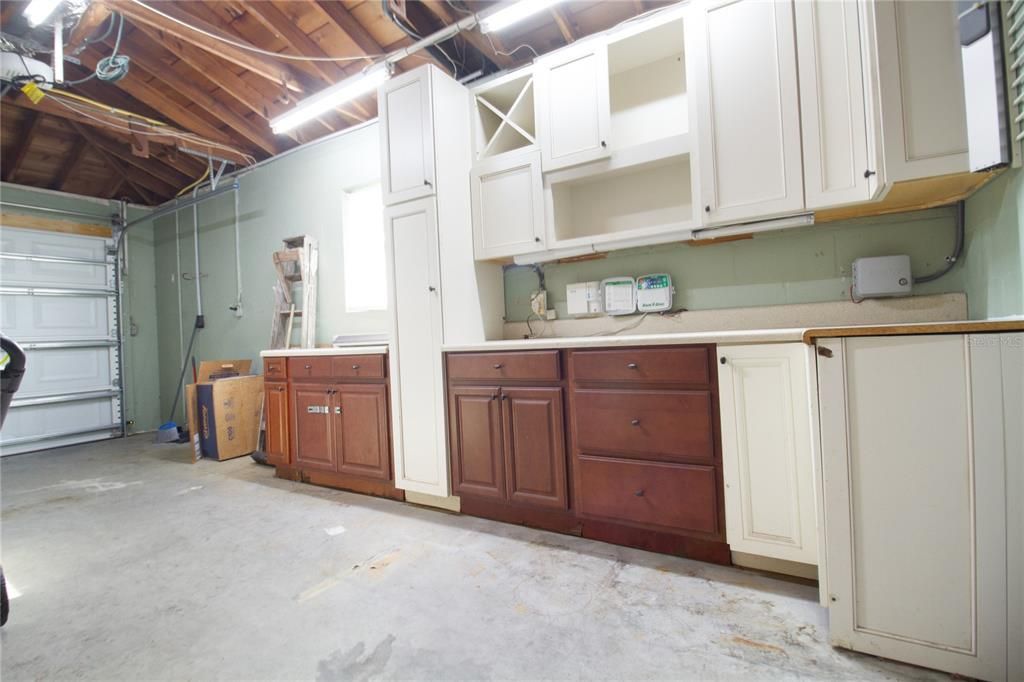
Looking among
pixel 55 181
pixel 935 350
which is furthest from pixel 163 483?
pixel 935 350

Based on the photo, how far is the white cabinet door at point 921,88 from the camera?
152 centimetres

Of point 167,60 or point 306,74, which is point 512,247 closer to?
point 306,74

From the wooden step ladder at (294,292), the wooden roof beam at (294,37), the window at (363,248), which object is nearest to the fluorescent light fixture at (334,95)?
the wooden roof beam at (294,37)

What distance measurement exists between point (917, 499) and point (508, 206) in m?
2.22

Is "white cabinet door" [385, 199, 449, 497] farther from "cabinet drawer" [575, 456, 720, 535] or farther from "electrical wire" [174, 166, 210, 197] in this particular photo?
"electrical wire" [174, 166, 210, 197]

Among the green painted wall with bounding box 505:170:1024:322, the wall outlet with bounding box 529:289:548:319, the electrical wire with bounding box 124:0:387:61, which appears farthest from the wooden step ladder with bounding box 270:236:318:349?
the green painted wall with bounding box 505:170:1024:322

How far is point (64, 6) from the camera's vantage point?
2906 mm

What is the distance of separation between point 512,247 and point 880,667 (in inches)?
90.2

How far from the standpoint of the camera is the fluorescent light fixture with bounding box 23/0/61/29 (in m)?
2.79

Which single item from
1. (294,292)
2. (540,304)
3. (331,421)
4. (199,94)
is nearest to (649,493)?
(540,304)

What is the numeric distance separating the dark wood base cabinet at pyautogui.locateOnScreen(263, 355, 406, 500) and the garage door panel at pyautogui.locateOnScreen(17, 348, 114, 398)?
3.61 m

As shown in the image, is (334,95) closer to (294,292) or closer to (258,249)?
(294,292)

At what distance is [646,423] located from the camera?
1995mm

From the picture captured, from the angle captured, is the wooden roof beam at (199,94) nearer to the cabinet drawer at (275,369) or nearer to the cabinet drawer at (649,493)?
the cabinet drawer at (275,369)
